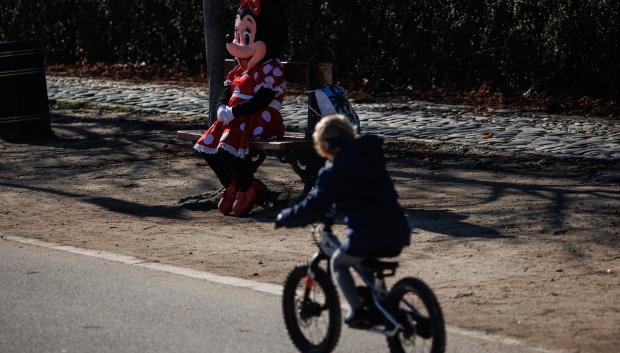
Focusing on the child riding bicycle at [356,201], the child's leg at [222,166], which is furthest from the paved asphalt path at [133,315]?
the child's leg at [222,166]

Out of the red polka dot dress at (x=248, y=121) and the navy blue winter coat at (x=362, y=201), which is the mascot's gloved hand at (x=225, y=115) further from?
the navy blue winter coat at (x=362, y=201)

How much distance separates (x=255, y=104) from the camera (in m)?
10.4

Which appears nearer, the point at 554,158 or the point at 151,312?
the point at 151,312

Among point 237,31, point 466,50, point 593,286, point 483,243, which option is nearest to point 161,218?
point 237,31

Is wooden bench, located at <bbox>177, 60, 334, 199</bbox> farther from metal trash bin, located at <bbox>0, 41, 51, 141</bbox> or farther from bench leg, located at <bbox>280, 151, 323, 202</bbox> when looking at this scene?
metal trash bin, located at <bbox>0, 41, 51, 141</bbox>

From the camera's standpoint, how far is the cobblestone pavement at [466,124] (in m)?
13.0

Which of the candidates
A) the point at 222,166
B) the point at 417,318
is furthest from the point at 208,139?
the point at 417,318

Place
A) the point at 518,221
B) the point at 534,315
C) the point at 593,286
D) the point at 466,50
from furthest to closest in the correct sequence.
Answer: the point at 466,50, the point at 518,221, the point at 593,286, the point at 534,315

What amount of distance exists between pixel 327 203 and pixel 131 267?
3.03m

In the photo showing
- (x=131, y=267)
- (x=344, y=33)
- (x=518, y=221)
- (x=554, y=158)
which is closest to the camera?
(x=131, y=267)

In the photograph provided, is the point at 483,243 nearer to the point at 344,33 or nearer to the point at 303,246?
the point at 303,246

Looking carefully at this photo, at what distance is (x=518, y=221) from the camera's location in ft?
31.2

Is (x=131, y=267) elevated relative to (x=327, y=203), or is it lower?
lower

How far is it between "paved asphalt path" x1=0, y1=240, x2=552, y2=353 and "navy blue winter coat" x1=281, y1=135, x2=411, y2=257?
2.79 feet
